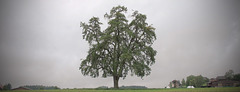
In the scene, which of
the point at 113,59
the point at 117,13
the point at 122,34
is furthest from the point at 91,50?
the point at 117,13

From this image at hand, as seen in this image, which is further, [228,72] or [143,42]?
[228,72]

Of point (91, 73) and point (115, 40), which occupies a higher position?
point (115, 40)

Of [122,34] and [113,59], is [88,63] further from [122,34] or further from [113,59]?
[122,34]

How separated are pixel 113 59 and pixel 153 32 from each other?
26.7 feet

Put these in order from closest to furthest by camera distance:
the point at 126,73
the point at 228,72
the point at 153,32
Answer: the point at 126,73 < the point at 153,32 < the point at 228,72

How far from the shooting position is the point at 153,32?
27.8m

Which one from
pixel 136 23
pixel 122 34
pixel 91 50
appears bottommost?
pixel 91 50

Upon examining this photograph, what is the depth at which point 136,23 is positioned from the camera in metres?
27.9

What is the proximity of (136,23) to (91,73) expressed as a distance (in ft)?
36.9

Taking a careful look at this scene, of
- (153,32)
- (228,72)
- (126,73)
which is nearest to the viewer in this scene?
(126,73)

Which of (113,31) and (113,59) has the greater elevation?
(113,31)

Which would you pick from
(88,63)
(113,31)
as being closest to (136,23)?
(113,31)

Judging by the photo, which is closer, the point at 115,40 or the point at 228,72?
the point at 115,40

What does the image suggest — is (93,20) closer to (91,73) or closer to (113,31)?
(113,31)
